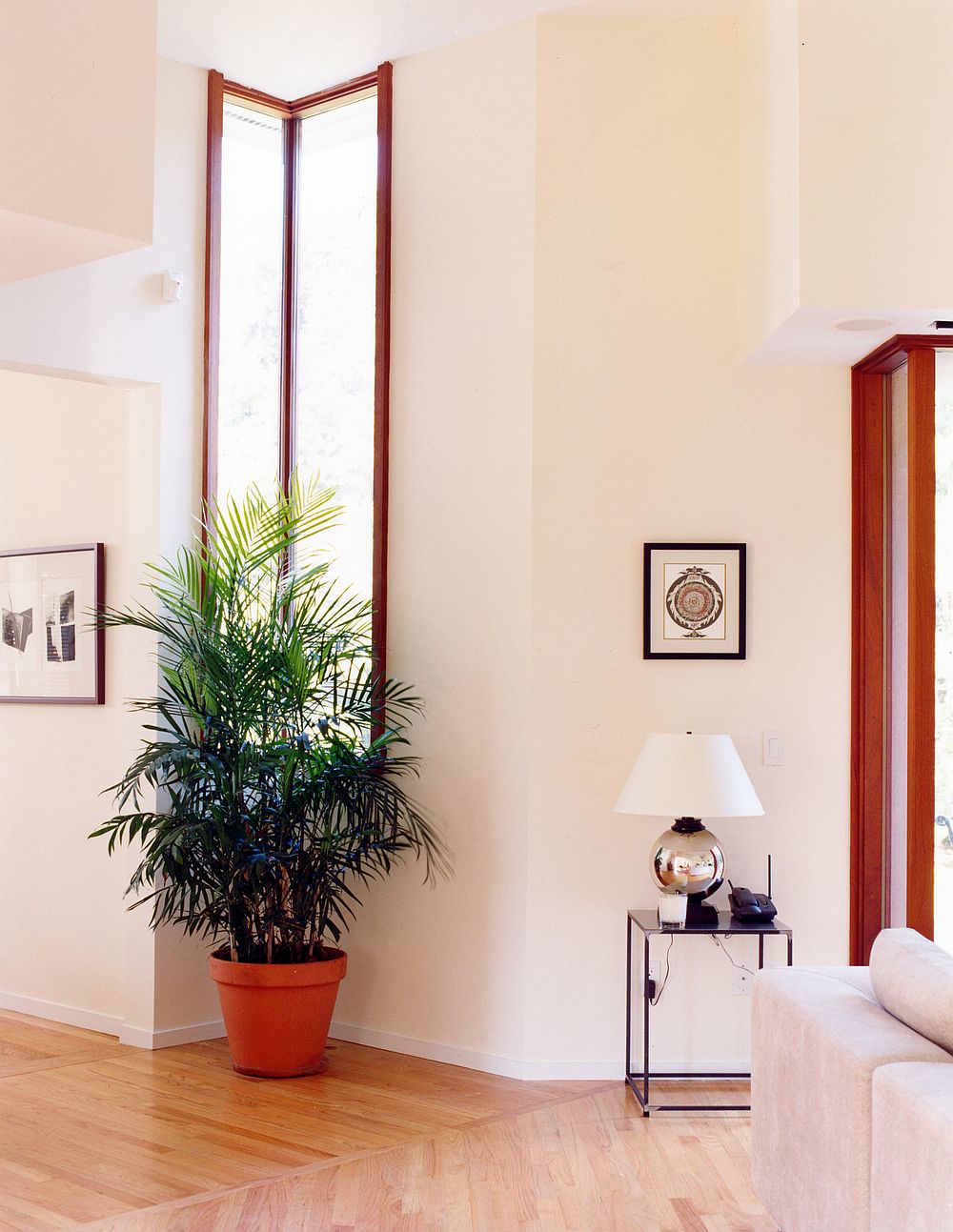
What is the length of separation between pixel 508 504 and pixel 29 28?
84.1 inches

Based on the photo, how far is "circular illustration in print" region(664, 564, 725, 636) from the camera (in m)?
4.59

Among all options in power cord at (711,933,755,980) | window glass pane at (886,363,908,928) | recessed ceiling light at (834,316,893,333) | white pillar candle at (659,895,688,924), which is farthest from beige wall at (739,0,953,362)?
power cord at (711,933,755,980)

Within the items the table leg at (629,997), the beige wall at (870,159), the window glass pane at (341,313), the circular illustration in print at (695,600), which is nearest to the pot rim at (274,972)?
the table leg at (629,997)

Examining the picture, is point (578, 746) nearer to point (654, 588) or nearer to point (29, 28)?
point (654, 588)

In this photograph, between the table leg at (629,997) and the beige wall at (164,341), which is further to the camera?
the beige wall at (164,341)

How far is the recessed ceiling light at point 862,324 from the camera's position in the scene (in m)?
4.04

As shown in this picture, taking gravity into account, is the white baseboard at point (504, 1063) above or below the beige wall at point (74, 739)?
below

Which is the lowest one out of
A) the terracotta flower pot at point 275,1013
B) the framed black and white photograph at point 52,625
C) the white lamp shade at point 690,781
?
the terracotta flower pot at point 275,1013

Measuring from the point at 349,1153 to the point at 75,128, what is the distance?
2846 millimetres

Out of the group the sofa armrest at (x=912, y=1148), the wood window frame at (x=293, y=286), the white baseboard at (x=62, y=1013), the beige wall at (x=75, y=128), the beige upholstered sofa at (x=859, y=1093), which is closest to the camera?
the sofa armrest at (x=912, y=1148)

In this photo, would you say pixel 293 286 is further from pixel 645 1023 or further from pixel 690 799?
pixel 645 1023

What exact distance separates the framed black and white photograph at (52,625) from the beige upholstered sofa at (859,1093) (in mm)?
3087

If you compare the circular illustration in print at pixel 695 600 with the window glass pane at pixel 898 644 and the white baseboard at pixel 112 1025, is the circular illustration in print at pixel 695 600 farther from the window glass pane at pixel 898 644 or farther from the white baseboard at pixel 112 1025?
the white baseboard at pixel 112 1025

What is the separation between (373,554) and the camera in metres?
5.00
